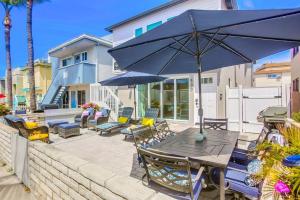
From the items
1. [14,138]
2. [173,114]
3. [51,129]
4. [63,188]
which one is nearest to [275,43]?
[63,188]

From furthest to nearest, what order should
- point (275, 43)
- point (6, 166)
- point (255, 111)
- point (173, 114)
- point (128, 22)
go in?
point (128, 22)
point (173, 114)
point (255, 111)
point (6, 166)
point (275, 43)

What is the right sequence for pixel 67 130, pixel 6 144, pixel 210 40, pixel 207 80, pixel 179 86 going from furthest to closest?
pixel 179 86
pixel 207 80
pixel 67 130
pixel 6 144
pixel 210 40

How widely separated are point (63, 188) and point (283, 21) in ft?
12.7

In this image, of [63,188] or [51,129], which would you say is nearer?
[63,188]

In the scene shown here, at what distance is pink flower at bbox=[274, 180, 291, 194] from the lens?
168 centimetres

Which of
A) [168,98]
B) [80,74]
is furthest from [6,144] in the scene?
[80,74]

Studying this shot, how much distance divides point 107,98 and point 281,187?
1112cm

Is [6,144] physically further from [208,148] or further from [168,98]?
[168,98]

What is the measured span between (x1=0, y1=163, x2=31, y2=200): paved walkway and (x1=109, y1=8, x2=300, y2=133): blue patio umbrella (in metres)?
3.39

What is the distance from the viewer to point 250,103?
789cm

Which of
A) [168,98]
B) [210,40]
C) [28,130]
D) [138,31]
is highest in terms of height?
[138,31]

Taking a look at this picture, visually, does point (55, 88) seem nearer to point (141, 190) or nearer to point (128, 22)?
point (128, 22)

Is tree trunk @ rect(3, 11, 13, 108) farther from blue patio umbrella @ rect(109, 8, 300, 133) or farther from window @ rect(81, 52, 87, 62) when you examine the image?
blue patio umbrella @ rect(109, 8, 300, 133)

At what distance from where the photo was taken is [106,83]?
27.8ft
